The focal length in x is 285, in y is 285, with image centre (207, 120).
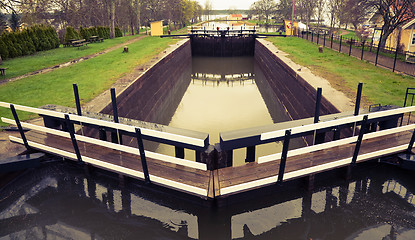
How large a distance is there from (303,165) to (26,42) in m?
22.8

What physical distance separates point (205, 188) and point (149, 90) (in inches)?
403

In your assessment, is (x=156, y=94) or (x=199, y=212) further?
(x=156, y=94)

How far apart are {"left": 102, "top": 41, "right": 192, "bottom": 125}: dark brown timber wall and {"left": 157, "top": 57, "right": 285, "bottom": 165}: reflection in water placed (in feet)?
2.08

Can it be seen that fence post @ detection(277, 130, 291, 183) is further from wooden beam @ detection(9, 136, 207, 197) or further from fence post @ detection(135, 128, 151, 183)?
fence post @ detection(135, 128, 151, 183)

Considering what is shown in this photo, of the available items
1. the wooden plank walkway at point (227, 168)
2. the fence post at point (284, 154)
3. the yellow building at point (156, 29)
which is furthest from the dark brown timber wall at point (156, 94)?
the yellow building at point (156, 29)

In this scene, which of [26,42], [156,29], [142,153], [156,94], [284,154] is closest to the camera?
[284,154]

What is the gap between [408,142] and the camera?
630 centimetres

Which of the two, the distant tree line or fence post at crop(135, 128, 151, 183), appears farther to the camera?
the distant tree line

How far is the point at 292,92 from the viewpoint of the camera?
47.8 feet

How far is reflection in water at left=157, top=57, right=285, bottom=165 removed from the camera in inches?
432

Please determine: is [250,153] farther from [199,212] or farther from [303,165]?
[199,212]

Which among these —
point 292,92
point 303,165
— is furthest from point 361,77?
point 303,165

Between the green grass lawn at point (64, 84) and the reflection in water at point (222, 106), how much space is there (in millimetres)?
3401

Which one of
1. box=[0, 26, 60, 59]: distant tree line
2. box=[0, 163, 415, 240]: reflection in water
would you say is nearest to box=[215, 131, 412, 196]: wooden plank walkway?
box=[0, 163, 415, 240]: reflection in water
